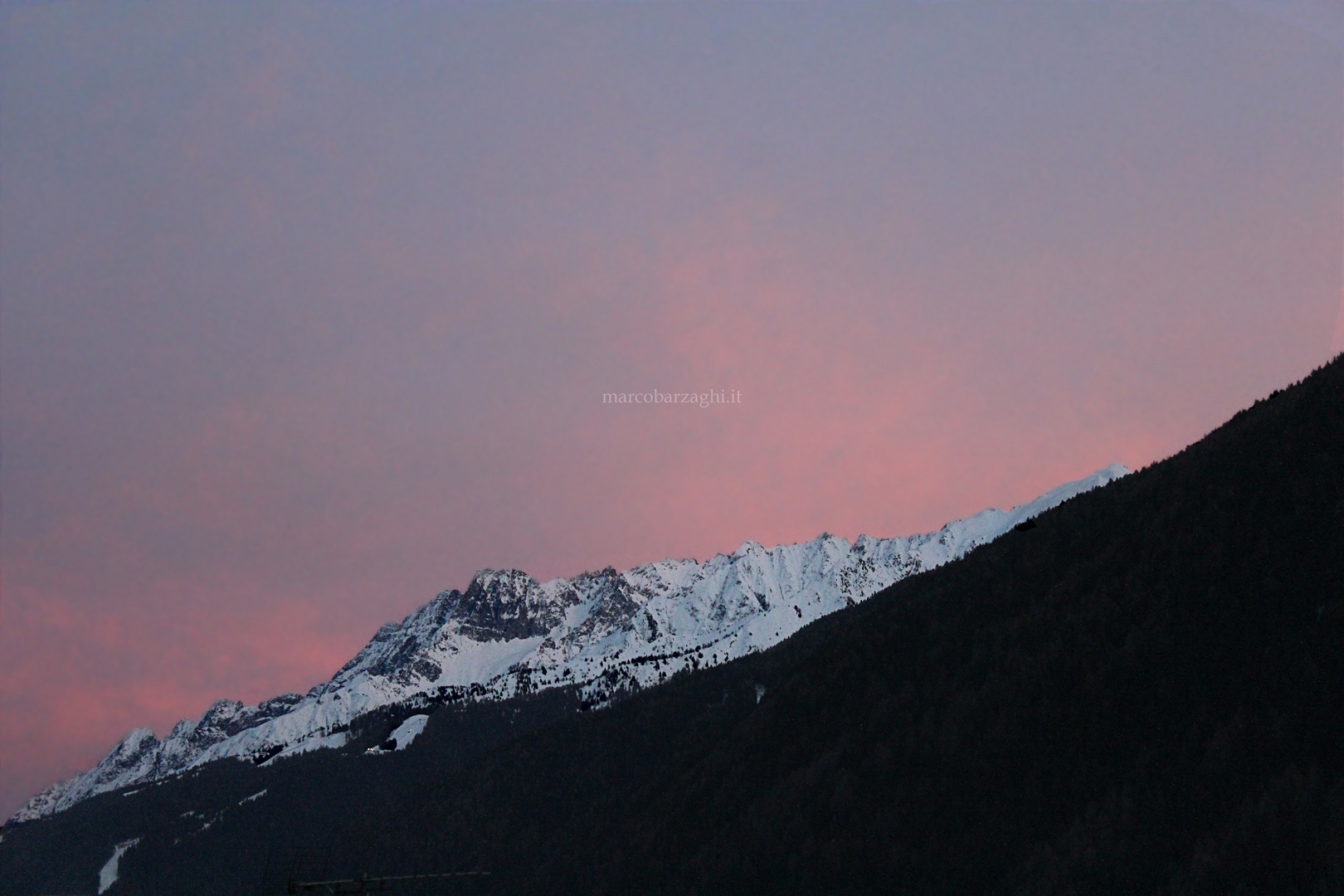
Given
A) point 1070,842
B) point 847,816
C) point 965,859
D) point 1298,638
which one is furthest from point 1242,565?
point 847,816

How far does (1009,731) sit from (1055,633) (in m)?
19.9

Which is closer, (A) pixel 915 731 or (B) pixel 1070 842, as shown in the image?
(B) pixel 1070 842

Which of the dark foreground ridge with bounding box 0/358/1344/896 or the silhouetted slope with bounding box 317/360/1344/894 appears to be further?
the silhouetted slope with bounding box 317/360/1344/894

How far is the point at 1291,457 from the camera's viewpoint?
534ft

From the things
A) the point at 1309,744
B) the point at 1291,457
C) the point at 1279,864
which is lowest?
the point at 1279,864

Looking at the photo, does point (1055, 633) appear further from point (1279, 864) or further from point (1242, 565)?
point (1279, 864)

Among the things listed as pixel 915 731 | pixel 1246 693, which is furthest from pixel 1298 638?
pixel 915 731

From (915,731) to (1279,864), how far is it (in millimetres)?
83290

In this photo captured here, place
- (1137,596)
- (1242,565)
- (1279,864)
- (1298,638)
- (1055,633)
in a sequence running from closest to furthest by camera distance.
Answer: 1. (1279,864)
2. (1298,638)
3. (1242,565)
4. (1137,596)
5. (1055,633)

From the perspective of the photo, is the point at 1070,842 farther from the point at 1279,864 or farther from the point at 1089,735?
the point at 1279,864

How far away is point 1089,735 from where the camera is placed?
6196 inches

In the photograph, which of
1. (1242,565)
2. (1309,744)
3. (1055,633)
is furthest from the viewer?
(1055,633)

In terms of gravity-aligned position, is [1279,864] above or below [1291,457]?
below

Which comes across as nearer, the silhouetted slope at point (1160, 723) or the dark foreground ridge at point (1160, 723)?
the dark foreground ridge at point (1160, 723)
